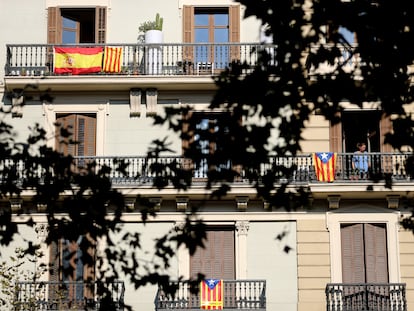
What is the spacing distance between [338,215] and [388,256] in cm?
164

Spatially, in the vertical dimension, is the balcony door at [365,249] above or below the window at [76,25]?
below

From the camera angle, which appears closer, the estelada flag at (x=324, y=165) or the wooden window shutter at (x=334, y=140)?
the estelada flag at (x=324, y=165)

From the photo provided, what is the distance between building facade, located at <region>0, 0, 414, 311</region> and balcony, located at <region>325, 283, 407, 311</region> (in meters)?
0.08

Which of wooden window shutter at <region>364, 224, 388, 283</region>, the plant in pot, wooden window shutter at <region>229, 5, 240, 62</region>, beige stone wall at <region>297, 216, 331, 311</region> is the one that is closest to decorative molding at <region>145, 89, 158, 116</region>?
the plant in pot

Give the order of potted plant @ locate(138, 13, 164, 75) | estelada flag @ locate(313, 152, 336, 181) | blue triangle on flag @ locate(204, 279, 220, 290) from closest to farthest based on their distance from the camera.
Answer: blue triangle on flag @ locate(204, 279, 220, 290) → estelada flag @ locate(313, 152, 336, 181) → potted plant @ locate(138, 13, 164, 75)

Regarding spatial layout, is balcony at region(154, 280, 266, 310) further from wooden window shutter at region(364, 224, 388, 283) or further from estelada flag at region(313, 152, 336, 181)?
estelada flag at region(313, 152, 336, 181)

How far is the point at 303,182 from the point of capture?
1060 inches

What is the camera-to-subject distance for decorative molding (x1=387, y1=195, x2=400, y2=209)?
26812 millimetres

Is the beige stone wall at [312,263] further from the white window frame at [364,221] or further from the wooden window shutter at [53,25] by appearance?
the wooden window shutter at [53,25]

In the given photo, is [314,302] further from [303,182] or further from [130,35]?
[130,35]

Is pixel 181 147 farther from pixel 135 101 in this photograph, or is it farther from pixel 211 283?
pixel 211 283

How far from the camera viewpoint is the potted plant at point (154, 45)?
91.0ft

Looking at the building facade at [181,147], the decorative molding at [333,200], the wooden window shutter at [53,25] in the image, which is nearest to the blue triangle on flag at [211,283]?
the building facade at [181,147]

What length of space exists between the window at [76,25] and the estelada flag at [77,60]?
597mm
